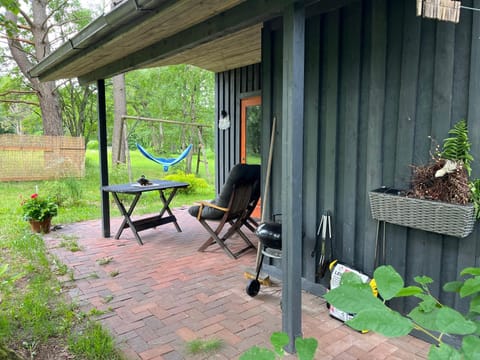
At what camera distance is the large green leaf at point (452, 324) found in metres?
0.55

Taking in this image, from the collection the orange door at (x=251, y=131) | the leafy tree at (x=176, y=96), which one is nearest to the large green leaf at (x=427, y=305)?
the orange door at (x=251, y=131)

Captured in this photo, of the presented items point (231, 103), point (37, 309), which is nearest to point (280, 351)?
point (37, 309)

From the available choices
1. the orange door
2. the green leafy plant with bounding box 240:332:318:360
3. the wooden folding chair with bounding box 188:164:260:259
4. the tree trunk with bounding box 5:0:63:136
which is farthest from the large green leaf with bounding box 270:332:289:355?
the tree trunk with bounding box 5:0:63:136

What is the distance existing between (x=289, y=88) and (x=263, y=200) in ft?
4.51

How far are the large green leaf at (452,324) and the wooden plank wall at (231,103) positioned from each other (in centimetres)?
466

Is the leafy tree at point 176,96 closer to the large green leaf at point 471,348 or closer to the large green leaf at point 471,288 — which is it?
the large green leaf at point 471,288

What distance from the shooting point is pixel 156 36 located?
9.12ft

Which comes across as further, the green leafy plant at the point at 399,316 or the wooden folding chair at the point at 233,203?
the wooden folding chair at the point at 233,203

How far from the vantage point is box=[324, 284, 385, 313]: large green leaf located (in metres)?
0.58

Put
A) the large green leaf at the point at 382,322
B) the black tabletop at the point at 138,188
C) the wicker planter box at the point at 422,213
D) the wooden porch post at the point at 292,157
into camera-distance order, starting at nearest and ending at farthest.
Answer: the large green leaf at the point at 382,322 < the wicker planter box at the point at 422,213 < the wooden porch post at the point at 292,157 < the black tabletop at the point at 138,188

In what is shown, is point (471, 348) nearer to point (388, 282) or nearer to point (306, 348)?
point (388, 282)

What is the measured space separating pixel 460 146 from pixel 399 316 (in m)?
1.52

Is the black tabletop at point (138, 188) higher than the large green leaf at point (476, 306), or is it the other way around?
the large green leaf at point (476, 306)

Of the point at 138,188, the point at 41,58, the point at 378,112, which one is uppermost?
the point at 41,58
